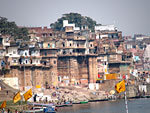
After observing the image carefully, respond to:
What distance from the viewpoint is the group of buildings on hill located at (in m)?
87.1

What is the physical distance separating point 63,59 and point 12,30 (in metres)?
24.2

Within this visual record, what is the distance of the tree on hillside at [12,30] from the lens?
118375 mm

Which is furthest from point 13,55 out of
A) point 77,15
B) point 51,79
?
point 77,15

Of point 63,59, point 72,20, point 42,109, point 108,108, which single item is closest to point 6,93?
point 42,109

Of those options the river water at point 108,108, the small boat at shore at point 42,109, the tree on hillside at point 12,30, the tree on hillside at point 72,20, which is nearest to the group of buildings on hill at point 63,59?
the tree on hillside at point 12,30

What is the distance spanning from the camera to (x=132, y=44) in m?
167

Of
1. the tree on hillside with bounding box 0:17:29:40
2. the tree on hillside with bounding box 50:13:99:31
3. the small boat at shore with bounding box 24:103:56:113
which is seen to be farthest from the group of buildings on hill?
the tree on hillside with bounding box 50:13:99:31

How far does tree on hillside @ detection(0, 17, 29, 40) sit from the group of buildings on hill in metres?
3.57

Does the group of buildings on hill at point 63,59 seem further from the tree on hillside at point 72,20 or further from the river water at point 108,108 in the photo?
the tree on hillside at point 72,20

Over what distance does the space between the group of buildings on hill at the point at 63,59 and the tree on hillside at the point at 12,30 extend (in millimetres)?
3569

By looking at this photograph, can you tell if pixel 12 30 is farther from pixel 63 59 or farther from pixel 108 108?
pixel 108 108

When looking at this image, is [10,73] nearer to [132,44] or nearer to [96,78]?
[96,78]

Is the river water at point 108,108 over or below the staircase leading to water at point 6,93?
below

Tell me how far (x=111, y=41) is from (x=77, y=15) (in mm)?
38069
